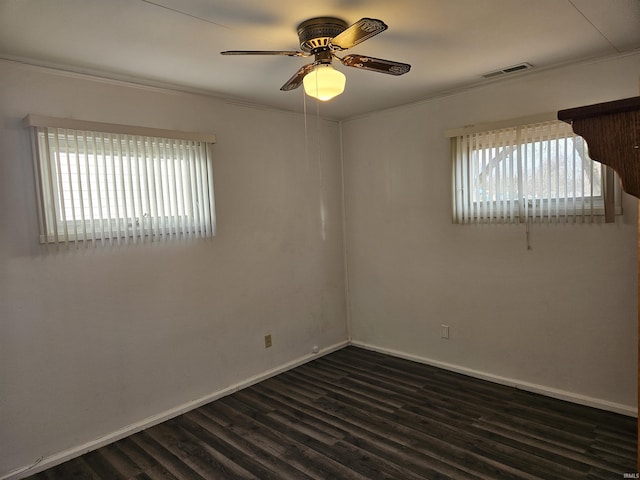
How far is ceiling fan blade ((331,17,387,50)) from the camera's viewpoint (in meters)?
1.69

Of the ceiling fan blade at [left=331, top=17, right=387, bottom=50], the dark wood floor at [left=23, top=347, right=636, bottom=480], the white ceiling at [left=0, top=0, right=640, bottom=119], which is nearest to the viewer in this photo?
the ceiling fan blade at [left=331, top=17, right=387, bottom=50]

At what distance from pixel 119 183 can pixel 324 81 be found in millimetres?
1585

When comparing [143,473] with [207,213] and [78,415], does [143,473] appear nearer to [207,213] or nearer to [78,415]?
[78,415]

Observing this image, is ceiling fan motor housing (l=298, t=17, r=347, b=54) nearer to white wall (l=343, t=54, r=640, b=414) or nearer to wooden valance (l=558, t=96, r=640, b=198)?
wooden valance (l=558, t=96, r=640, b=198)

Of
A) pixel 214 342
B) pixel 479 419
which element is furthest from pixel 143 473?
pixel 479 419

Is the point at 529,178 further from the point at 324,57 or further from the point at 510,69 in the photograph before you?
the point at 324,57

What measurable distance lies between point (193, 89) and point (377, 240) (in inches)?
86.0

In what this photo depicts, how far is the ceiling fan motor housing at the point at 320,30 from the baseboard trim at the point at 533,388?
2.87 m

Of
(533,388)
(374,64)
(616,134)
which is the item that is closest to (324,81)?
(374,64)

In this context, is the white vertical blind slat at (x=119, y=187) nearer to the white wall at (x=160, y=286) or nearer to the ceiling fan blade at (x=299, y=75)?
the white wall at (x=160, y=286)

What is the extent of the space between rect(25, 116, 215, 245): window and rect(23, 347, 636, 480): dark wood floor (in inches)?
54.3

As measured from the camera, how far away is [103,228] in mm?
2715

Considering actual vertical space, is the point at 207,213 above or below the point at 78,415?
above

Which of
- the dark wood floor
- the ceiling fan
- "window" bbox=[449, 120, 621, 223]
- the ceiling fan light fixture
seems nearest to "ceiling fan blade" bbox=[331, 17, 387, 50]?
the ceiling fan
